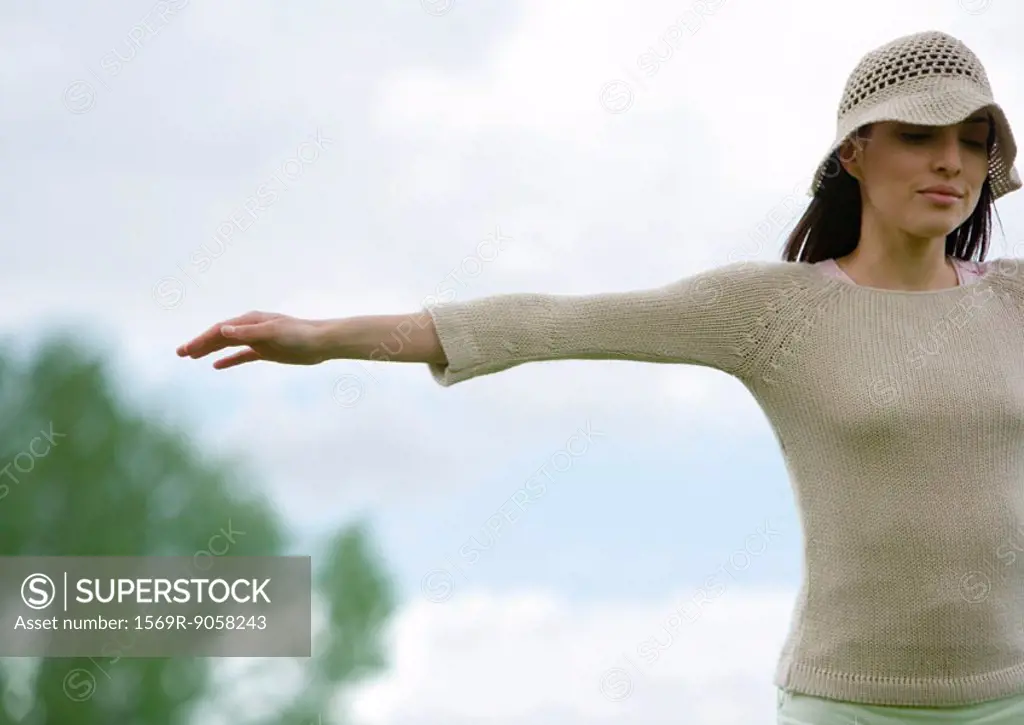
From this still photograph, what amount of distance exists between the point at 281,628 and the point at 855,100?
126 inches

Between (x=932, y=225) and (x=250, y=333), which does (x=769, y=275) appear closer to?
(x=932, y=225)

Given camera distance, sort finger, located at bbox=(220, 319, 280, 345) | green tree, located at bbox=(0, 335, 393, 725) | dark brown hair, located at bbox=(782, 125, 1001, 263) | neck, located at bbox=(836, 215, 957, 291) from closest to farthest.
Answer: finger, located at bbox=(220, 319, 280, 345) < neck, located at bbox=(836, 215, 957, 291) < dark brown hair, located at bbox=(782, 125, 1001, 263) < green tree, located at bbox=(0, 335, 393, 725)

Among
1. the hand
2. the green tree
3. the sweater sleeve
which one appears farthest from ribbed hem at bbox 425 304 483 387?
the green tree

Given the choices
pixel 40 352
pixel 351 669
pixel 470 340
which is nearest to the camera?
pixel 470 340

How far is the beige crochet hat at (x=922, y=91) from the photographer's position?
197cm

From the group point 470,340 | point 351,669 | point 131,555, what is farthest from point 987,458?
point 131,555

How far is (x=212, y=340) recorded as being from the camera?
72.1 inches

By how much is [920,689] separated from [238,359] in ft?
3.65

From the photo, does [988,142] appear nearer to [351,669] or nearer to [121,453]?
[351,669]

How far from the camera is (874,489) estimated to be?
1915mm

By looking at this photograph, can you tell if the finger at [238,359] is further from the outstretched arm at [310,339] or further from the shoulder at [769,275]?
the shoulder at [769,275]

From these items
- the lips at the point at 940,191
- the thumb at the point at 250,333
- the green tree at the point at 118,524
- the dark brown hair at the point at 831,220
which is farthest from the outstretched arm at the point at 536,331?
the green tree at the point at 118,524

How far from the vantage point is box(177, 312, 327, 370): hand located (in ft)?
5.97

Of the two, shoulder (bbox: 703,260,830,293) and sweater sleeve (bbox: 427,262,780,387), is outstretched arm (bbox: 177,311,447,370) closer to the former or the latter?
sweater sleeve (bbox: 427,262,780,387)
